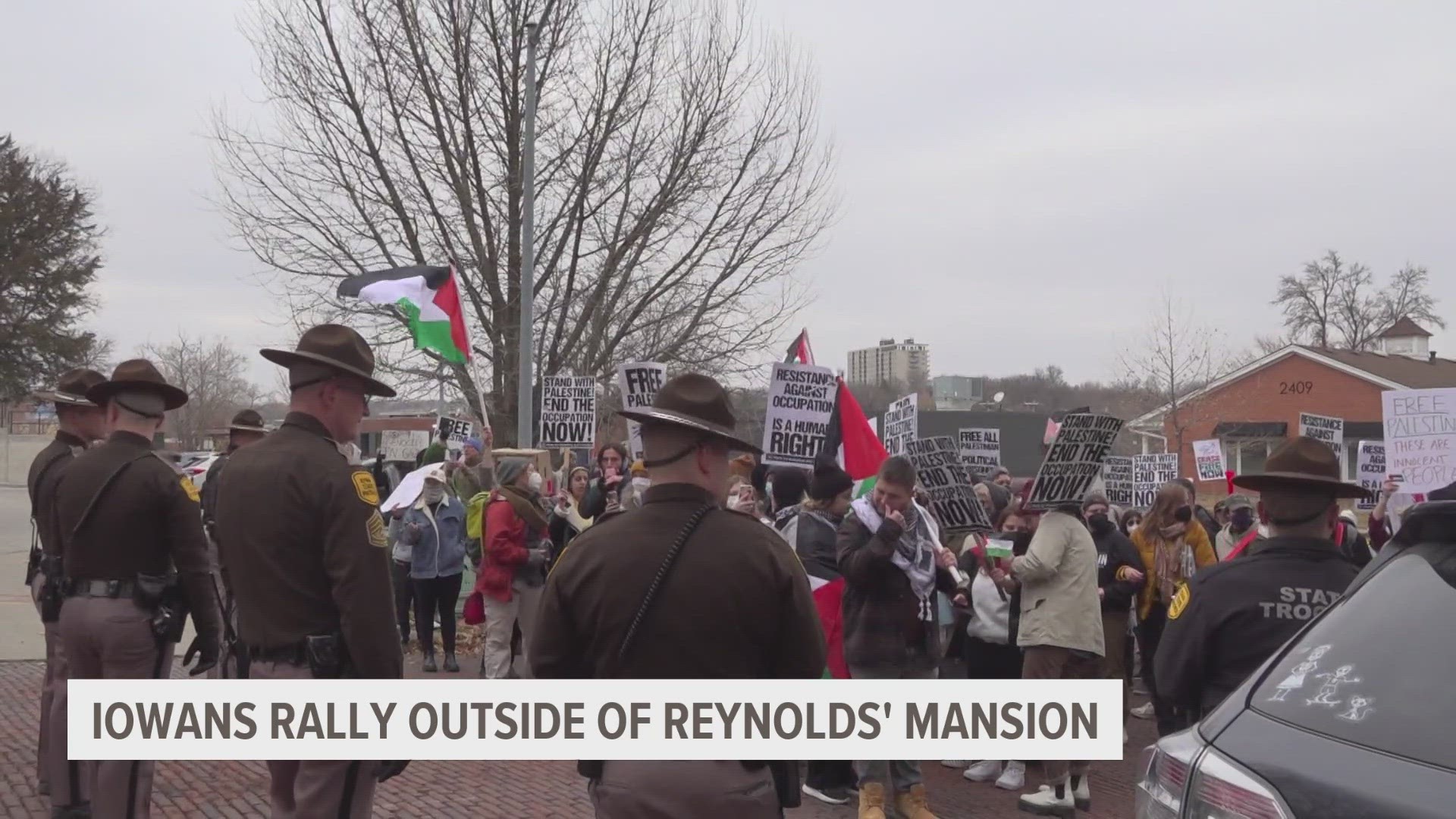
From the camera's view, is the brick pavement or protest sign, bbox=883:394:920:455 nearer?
the brick pavement

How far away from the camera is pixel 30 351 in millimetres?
43719

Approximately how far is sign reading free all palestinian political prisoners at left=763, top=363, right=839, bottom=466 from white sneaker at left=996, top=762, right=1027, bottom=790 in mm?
2426

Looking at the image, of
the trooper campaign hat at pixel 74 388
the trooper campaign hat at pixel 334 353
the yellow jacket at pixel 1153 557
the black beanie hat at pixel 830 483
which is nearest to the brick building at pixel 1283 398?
the yellow jacket at pixel 1153 557

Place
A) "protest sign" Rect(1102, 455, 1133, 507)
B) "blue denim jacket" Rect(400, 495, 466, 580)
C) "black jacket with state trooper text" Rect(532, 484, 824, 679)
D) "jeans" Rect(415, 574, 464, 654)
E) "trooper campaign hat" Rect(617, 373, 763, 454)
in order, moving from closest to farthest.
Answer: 1. "black jacket with state trooper text" Rect(532, 484, 824, 679)
2. "trooper campaign hat" Rect(617, 373, 763, 454)
3. "blue denim jacket" Rect(400, 495, 466, 580)
4. "jeans" Rect(415, 574, 464, 654)
5. "protest sign" Rect(1102, 455, 1133, 507)

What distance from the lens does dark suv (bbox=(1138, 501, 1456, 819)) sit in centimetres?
216

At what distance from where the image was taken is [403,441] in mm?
37719

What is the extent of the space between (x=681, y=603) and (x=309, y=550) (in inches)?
56.0

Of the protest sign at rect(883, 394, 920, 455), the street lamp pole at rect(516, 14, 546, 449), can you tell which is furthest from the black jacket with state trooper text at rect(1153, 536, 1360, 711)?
the street lamp pole at rect(516, 14, 546, 449)

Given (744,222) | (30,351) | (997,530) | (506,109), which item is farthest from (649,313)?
(30,351)

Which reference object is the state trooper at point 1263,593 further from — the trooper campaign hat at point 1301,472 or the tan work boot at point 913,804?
the tan work boot at point 913,804

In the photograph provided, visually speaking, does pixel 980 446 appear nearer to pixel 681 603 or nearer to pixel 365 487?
pixel 365 487

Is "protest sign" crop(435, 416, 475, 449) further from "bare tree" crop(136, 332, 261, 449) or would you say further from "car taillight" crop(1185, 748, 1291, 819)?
"bare tree" crop(136, 332, 261, 449)

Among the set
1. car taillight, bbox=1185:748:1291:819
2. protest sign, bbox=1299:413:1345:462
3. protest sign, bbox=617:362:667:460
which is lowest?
car taillight, bbox=1185:748:1291:819

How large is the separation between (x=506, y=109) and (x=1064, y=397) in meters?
47.0
